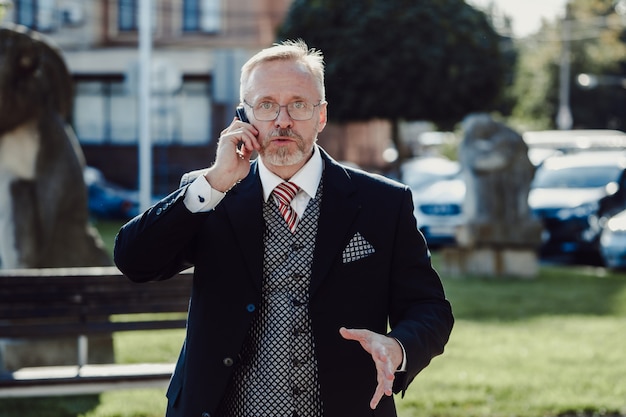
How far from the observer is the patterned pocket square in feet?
12.7

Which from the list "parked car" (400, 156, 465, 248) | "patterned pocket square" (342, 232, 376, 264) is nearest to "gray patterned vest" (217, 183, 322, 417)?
"patterned pocket square" (342, 232, 376, 264)

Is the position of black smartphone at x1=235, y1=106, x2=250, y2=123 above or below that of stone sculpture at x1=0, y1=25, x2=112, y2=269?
above

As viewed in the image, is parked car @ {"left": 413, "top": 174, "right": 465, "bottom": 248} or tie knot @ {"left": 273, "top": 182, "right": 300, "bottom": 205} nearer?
tie knot @ {"left": 273, "top": 182, "right": 300, "bottom": 205}

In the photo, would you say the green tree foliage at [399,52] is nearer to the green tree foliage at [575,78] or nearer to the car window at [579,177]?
the car window at [579,177]

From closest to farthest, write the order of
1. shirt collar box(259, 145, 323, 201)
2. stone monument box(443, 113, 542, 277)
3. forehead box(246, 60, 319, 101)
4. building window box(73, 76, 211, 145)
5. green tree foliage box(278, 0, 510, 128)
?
forehead box(246, 60, 319, 101) < shirt collar box(259, 145, 323, 201) < stone monument box(443, 113, 542, 277) < green tree foliage box(278, 0, 510, 128) < building window box(73, 76, 211, 145)

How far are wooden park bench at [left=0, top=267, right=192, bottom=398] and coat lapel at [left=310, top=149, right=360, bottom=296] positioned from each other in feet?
11.8

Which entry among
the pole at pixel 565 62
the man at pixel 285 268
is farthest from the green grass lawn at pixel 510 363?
the pole at pixel 565 62

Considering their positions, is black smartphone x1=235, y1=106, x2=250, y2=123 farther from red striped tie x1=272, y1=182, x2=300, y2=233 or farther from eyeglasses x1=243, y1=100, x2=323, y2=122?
red striped tie x1=272, y1=182, x2=300, y2=233

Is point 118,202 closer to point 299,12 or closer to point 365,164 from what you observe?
point 299,12

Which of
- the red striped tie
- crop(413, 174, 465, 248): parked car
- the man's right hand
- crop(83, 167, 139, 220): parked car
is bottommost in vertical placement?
crop(83, 167, 139, 220): parked car

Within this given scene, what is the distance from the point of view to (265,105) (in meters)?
3.89

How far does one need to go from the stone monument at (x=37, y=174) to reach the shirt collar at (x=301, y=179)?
16.8ft

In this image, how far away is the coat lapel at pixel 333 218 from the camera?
383 cm

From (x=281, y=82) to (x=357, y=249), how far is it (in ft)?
1.90
